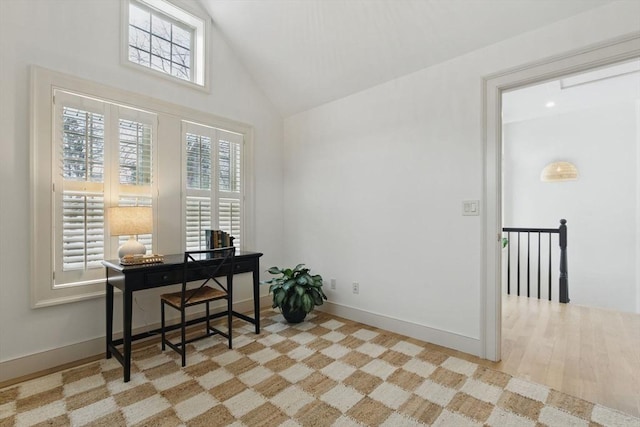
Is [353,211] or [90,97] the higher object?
[90,97]

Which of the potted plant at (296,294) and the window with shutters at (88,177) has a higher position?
the window with shutters at (88,177)

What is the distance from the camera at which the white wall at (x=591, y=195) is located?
4598 mm

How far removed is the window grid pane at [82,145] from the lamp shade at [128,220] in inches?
16.8

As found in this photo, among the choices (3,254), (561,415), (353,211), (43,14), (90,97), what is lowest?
(561,415)

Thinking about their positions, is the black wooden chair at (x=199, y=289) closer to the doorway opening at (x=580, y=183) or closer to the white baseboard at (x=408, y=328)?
the white baseboard at (x=408, y=328)

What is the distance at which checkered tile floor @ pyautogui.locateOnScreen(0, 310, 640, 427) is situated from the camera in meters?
1.81

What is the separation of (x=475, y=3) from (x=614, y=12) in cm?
85

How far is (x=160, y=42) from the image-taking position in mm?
3178

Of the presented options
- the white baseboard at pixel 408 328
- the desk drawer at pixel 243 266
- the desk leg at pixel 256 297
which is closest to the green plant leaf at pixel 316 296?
the white baseboard at pixel 408 328

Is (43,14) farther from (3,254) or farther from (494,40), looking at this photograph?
(494,40)

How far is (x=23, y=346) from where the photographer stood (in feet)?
7.48

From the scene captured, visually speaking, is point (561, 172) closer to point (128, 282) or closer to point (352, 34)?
point (352, 34)

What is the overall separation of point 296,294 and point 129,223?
1.68 meters

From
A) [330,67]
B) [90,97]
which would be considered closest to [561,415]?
[330,67]
